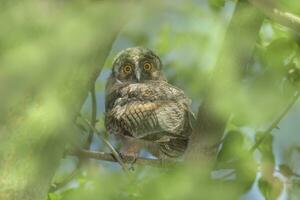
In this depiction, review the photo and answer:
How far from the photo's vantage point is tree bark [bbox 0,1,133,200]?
2500 mm

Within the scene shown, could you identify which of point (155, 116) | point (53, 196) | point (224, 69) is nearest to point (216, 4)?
point (224, 69)

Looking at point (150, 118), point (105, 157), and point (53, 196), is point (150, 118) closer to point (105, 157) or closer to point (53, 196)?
point (105, 157)

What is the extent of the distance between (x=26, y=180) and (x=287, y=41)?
1733 millimetres

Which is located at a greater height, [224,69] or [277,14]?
[277,14]

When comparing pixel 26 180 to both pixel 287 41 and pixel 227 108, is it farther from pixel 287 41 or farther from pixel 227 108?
pixel 287 41

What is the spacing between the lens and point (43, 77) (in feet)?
8.65

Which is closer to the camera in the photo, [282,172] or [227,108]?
[227,108]

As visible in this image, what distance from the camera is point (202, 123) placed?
378cm

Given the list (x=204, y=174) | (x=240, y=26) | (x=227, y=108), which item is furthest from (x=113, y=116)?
(x=227, y=108)

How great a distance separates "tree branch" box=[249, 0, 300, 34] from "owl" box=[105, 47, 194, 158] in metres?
1.72

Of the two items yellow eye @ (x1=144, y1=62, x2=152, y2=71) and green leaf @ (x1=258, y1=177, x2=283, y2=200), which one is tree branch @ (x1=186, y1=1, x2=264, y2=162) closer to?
green leaf @ (x1=258, y1=177, x2=283, y2=200)

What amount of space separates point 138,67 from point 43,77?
4.75 m

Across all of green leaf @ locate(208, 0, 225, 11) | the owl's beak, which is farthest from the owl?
green leaf @ locate(208, 0, 225, 11)

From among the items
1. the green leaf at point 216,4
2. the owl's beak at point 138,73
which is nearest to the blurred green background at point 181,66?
the green leaf at point 216,4
